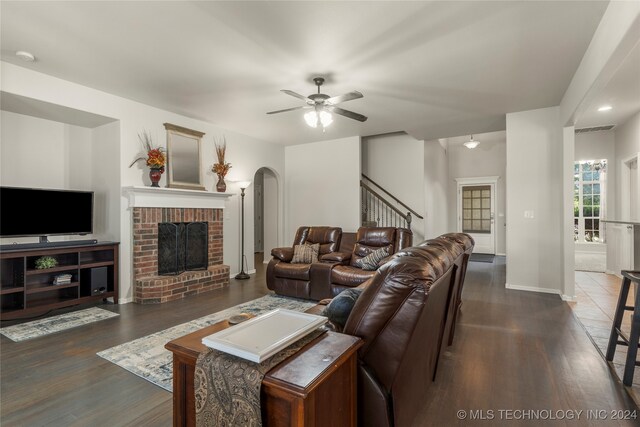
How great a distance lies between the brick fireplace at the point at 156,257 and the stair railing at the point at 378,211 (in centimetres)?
333

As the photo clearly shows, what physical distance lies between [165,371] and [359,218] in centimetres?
451

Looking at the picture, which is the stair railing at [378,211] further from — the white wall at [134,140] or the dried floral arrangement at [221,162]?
the dried floral arrangement at [221,162]

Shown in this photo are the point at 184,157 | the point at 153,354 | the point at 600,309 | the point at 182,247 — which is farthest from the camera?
the point at 184,157

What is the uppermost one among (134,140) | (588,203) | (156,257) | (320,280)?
(134,140)

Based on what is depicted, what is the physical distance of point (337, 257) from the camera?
437 cm

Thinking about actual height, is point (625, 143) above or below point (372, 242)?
above

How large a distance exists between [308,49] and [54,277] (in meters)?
3.92

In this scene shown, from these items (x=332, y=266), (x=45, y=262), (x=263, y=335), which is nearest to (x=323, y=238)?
(x=332, y=266)

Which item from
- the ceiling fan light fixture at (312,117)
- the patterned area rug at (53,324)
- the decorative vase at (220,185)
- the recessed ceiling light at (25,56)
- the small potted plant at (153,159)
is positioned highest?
the recessed ceiling light at (25,56)

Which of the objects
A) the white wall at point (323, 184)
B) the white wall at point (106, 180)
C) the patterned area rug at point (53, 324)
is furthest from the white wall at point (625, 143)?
the patterned area rug at point (53, 324)

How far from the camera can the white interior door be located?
8.45 m

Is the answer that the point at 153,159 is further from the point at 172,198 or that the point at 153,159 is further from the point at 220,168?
the point at 220,168

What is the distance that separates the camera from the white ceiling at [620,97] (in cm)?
350

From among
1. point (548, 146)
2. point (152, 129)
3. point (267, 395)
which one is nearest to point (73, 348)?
point (267, 395)
